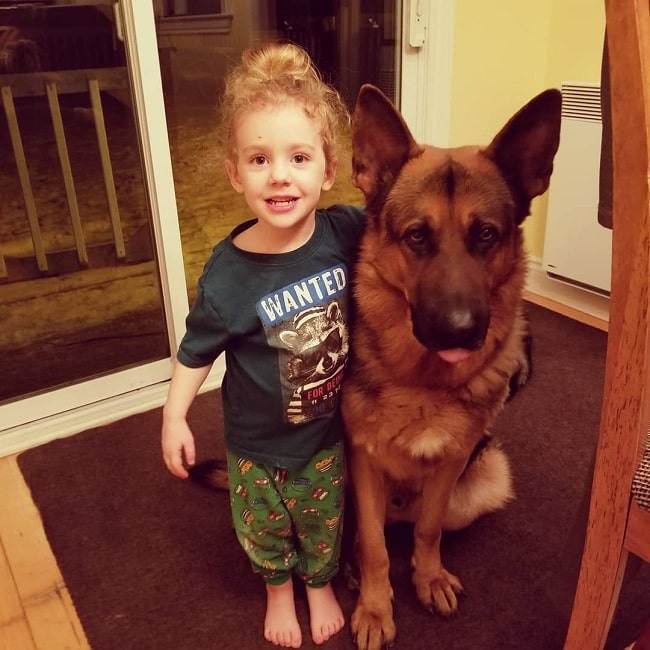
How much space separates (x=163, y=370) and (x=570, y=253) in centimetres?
162

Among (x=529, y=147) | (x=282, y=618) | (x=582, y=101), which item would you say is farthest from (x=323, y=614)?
(x=582, y=101)

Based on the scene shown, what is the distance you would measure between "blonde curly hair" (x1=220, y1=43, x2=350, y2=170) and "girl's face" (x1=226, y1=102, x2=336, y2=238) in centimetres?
2

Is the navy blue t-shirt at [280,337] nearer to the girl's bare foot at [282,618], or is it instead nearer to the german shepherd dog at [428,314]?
the german shepherd dog at [428,314]

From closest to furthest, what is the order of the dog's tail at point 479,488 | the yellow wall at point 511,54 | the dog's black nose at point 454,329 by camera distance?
the dog's black nose at point 454,329 → the dog's tail at point 479,488 → the yellow wall at point 511,54

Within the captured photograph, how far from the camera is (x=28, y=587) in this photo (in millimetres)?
1444

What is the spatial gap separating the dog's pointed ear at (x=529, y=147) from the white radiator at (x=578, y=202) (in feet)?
4.55

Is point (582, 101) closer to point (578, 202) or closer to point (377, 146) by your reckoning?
point (578, 202)

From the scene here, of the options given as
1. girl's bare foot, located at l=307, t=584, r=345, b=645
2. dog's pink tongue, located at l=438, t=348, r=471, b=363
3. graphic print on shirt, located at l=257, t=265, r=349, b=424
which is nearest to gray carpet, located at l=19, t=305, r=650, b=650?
girl's bare foot, located at l=307, t=584, r=345, b=645

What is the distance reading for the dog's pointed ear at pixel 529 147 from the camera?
1.01 meters

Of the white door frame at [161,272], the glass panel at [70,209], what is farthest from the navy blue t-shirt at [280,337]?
the glass panel at [70,209]

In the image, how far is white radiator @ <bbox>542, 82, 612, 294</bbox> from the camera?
7.88ft

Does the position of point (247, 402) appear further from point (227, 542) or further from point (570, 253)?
point (570, 253)

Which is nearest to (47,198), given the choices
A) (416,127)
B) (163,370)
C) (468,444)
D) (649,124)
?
(163,370)

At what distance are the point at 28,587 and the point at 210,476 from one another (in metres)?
0.45
